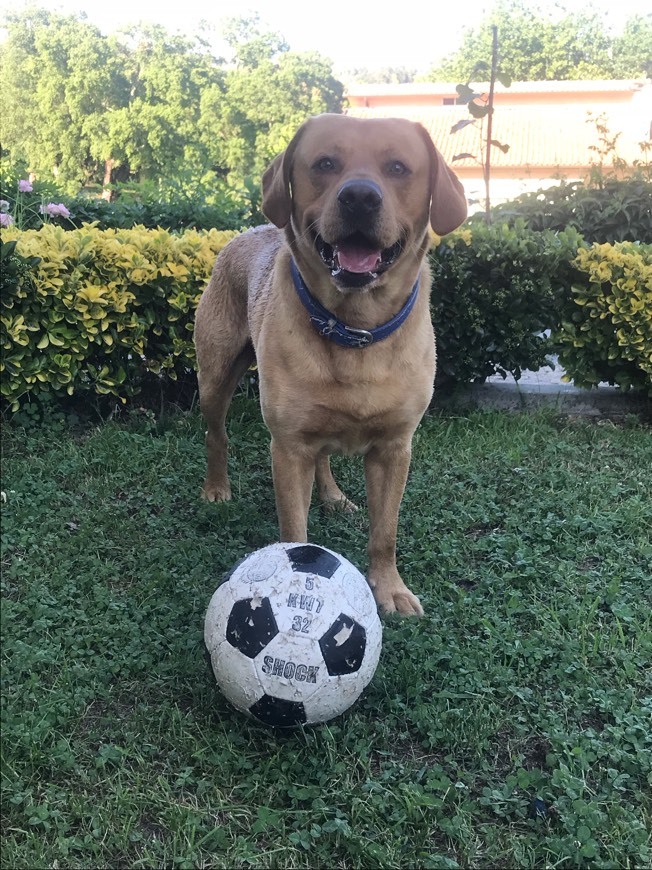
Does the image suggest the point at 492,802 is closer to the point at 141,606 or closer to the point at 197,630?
the point at 197,630

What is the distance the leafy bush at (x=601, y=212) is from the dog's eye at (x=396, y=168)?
20.3 ft

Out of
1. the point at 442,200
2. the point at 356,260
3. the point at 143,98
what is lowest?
the point at 143,98

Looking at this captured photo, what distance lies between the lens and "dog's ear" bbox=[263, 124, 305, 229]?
9.93ft

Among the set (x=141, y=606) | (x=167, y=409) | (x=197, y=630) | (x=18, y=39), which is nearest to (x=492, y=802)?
(x=197, y=630)

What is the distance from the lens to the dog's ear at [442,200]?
2.98 meters

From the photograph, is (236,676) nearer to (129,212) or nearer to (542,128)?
A: (129,212)

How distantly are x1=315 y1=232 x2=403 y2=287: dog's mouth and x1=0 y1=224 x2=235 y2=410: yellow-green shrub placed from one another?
8.74ft

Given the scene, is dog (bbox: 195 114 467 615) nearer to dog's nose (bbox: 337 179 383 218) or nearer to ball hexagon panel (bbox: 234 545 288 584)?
dog's nose (bbox: 337 179 383 218)

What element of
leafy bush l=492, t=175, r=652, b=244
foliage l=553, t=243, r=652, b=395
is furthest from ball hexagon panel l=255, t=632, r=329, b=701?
leafy bush l=492, t=175, r=652, b=244

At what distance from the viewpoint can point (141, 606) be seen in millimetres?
3113

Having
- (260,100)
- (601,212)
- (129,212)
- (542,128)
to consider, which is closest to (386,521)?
(129,212)

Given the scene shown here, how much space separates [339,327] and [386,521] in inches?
35.8

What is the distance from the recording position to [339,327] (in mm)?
2918

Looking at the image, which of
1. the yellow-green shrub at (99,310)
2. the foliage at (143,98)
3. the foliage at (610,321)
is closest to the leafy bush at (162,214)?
the yellow-green shrub at (99,310)
